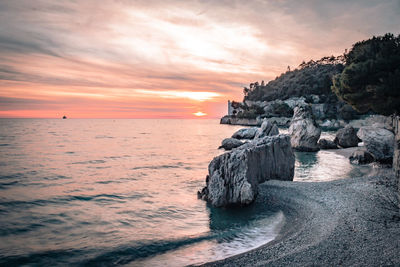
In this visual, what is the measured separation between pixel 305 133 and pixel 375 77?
1547 cm

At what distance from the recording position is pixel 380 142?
74.0ft

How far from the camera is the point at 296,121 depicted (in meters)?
38.4

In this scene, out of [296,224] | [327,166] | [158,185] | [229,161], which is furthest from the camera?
[327,166]

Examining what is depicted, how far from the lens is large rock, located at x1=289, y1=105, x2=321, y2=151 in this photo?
36625mm

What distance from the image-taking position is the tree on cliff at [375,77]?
21.5 m

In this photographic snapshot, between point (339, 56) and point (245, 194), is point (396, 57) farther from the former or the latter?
point (339, 56)

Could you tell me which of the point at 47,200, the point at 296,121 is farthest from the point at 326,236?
the point at 296,121

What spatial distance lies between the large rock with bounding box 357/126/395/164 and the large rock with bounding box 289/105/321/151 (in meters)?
13.2

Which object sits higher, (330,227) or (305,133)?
(305,133)

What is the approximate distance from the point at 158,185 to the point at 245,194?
936cm

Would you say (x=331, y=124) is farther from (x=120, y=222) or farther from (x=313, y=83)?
(x=120, y=222)

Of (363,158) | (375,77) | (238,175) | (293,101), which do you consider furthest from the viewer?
(293,101)

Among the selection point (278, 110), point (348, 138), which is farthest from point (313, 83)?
point (348, 138)

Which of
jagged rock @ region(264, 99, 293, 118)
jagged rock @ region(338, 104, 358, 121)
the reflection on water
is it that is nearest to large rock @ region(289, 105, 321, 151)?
the reflection on water
